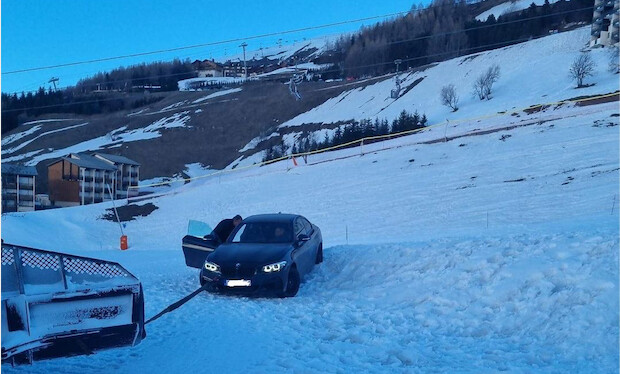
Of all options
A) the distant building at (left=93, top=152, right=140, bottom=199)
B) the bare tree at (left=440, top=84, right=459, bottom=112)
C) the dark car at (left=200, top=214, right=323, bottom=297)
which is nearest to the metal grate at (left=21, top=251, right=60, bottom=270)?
the dark car at (left=200, top=214, right=323, bottom=297)

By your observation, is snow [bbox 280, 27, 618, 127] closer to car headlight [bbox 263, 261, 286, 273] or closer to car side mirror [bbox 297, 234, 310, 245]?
car side mirror [bbox 297, 234, 310, 245]

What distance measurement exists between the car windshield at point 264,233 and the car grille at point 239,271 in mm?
1294

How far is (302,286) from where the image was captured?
1058 cm

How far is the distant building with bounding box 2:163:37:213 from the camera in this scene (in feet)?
141

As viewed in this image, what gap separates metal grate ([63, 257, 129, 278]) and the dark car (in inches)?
170

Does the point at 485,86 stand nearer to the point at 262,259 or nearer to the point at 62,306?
the point at 262,259

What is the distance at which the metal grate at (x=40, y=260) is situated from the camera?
461 centimetres

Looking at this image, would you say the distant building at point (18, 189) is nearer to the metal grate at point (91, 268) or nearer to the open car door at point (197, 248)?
the open car door at point (197, 248)

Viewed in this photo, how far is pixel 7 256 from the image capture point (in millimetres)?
4570

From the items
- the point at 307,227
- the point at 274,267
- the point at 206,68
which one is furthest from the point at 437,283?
the point at 206,68

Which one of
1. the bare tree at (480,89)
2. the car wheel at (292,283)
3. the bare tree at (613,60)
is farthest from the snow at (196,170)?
the car wheel at (292,283)

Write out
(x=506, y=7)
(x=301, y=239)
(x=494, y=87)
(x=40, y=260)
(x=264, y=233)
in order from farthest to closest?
(x=506, y=7)
(x=494, y=87)
(x=264, y=233)
(x=301, y=239)
(x=40, y=260)

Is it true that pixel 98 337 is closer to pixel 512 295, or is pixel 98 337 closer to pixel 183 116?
pixel 512 295

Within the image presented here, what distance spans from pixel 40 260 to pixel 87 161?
169 ft
